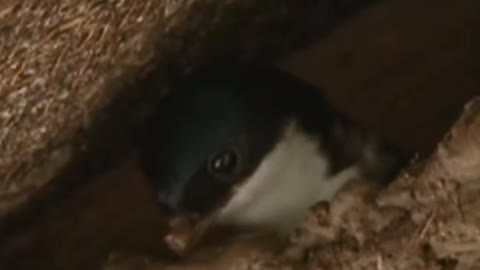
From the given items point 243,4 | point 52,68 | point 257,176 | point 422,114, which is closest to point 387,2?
point 422,114

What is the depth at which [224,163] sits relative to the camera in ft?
5.98

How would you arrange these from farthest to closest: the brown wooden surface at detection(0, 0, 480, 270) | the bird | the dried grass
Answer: the brown wooden surface at detection(0, 0, 480, 270)
the bird
the dried grass

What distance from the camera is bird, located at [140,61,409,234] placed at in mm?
1814

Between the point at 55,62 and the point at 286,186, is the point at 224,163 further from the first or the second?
the point at 55,62

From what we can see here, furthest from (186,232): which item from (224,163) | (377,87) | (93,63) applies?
(377,87)

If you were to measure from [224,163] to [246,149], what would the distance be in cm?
3

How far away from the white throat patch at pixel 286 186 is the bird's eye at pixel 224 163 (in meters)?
0.03

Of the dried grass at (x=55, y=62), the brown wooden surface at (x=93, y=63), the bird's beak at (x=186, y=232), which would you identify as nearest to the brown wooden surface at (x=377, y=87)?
the brown wooden surface at (x=93, y=63)

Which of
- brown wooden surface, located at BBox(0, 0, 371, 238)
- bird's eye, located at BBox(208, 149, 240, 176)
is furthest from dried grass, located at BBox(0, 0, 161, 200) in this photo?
bird's eye, located at BBox(208, 149, 240, 176)

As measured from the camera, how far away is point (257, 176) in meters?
1.86

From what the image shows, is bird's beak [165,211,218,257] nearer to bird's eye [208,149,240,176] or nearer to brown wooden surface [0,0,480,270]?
bird's eye [208,149,240,176]

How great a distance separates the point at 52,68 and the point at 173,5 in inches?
6.0

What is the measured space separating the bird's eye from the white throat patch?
3cm

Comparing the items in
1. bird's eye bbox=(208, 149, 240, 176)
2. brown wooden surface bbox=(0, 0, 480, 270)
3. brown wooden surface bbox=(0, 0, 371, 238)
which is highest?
brown wooden surface bbox=(0, 0, 371, 238)
